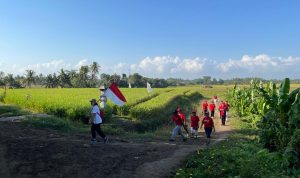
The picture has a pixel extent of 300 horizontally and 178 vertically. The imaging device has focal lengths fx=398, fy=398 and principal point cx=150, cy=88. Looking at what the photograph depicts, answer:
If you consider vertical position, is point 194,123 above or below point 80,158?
above

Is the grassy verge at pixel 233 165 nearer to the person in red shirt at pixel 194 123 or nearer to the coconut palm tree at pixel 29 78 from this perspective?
the person in red shirt at pixel 194 123

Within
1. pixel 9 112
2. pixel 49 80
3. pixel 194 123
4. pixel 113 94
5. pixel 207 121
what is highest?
pixel 49 80

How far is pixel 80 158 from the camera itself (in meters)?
12.2

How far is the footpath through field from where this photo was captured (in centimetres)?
1094

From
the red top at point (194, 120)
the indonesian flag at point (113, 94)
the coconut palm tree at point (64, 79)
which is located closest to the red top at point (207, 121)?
the red top at point (194, 120)

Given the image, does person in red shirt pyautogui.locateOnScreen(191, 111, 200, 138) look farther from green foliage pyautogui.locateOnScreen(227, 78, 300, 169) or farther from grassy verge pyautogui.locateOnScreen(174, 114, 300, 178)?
grassy verge pyautogui.locateOnScreen(174, 114, 300, 178)

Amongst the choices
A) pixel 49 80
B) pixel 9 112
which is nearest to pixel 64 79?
pixel 49 80

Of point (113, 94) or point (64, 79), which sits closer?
point (113, 94)

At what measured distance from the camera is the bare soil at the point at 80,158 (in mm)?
10930

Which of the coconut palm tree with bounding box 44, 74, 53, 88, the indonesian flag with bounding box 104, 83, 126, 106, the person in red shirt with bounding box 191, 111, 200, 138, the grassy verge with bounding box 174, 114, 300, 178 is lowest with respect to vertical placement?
the grassy verge with bounding box 174, 114, 300, 178

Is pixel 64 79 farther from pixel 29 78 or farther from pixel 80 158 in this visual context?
pixel 80 158

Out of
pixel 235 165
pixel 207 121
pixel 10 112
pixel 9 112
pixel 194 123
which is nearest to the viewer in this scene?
pixel 235 165

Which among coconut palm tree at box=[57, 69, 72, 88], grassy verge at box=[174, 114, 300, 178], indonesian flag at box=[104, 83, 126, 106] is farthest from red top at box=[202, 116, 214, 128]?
coconut palm tree at box=[57, 69, 72, 88]

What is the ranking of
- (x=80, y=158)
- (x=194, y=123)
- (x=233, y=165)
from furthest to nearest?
(x=194, y=123), (x=80, y=158), (x=233, y=165)
